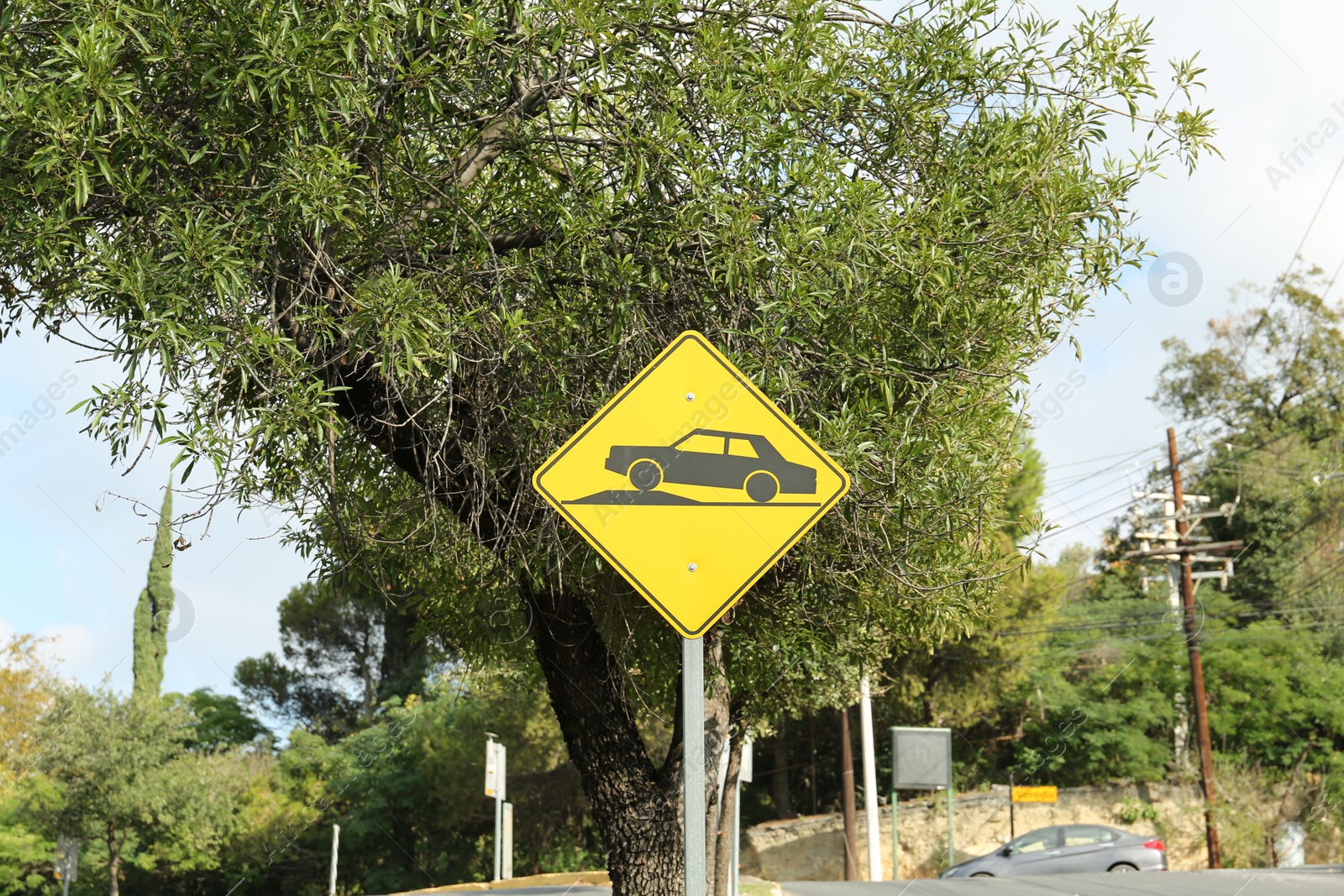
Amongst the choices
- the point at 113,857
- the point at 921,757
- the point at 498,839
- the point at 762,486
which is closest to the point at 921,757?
the point at 921,757

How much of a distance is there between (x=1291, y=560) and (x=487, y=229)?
32.0 meters

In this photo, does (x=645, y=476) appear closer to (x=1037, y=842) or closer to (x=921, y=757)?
(x=921, y=757)

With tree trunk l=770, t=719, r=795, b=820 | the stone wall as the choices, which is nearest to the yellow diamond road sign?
the stone wall

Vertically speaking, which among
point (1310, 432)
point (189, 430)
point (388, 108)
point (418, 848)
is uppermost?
point (1310, 432)

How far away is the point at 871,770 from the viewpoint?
81.6 feet

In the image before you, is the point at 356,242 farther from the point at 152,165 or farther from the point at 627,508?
the point at 627,508

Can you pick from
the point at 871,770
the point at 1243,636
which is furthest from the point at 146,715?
the point at 1243,636

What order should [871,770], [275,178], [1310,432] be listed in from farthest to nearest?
[1310,432] < [871,770] < [275,178]

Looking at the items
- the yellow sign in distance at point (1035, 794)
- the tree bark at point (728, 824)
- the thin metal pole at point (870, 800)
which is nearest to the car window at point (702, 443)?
the tree bark at point (728, 824)

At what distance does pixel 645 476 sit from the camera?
3562 mm

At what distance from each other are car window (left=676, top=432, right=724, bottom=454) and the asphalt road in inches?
517

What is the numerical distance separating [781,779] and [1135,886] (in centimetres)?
1901

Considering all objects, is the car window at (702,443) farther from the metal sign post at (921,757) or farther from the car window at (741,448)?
the metal sign post at (921,757)

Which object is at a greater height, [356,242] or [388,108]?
[388,108]
